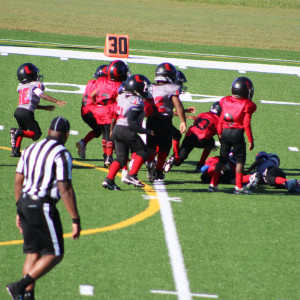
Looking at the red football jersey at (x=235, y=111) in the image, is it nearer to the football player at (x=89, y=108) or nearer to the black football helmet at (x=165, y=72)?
the black football helmet at (x=165, y=72)

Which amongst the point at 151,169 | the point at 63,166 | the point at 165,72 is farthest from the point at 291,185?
the point at 63,166

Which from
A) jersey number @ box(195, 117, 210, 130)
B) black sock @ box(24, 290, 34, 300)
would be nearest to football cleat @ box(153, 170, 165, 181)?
jersey number @ box(195, 117, 210, 130)

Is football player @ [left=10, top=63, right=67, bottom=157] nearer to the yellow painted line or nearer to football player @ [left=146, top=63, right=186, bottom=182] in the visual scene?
football player @ [left=146, top=63, right=186, bottom=182]

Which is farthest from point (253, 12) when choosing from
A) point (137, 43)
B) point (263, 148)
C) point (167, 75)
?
point (167, 75)

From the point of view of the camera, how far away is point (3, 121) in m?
15.4

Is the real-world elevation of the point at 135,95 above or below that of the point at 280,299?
above

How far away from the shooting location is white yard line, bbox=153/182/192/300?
22.7 feet

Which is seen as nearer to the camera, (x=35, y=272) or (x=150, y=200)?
(x=35, y=272)

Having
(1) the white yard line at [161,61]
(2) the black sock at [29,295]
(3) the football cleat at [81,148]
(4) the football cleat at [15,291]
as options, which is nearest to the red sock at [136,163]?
(3) the football cleat at [81,148]

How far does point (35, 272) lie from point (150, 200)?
4161 mm

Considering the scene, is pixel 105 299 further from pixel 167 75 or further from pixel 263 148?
pixel 263 148

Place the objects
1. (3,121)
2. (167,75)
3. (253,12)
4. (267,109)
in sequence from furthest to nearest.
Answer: (253,12) < (267,109) < (3,121) < (167,75)

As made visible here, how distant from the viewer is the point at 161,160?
11180 millimetres

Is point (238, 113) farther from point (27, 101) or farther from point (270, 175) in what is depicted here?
point (27, 101)
